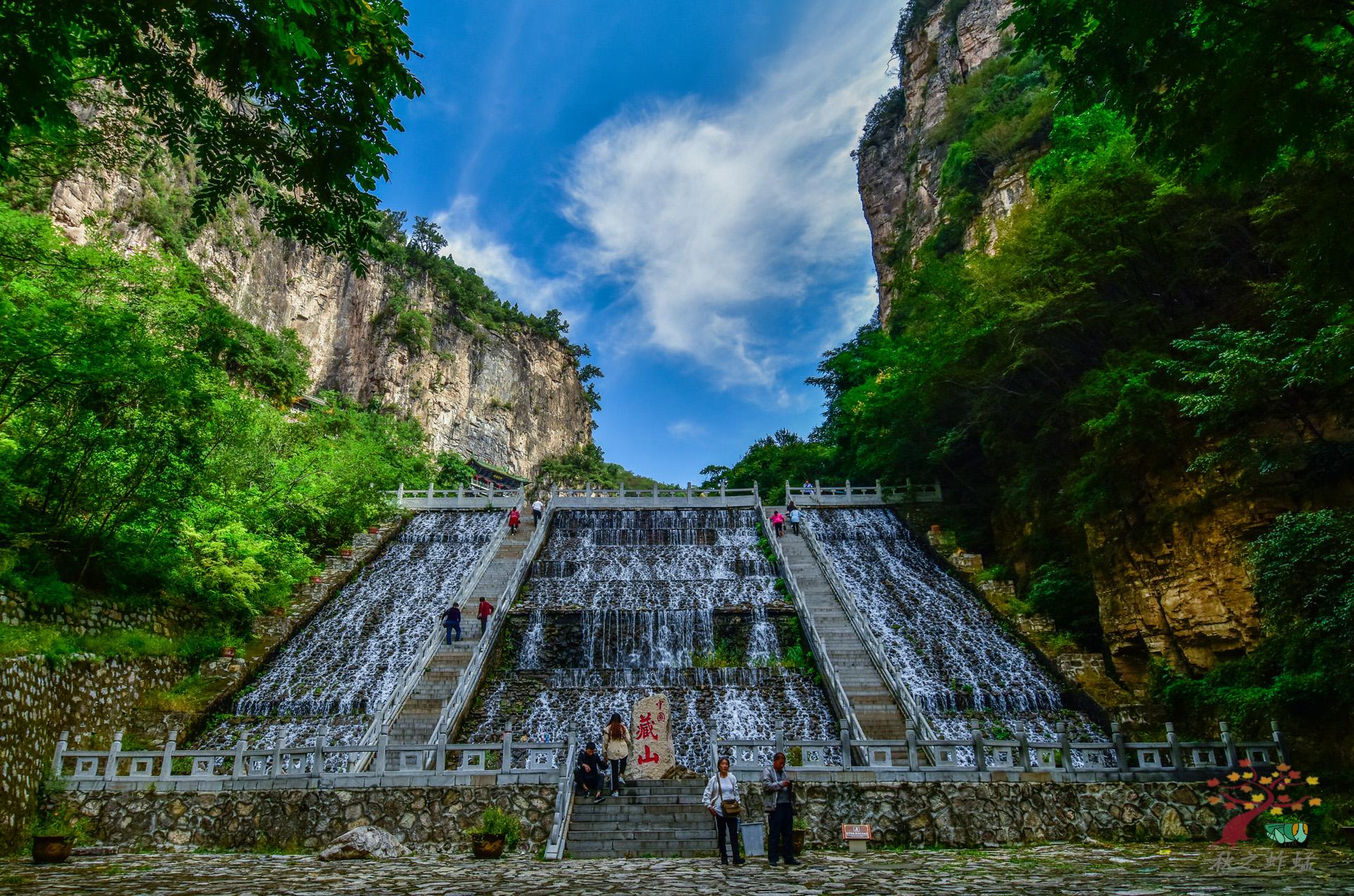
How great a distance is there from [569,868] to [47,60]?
28.1ft

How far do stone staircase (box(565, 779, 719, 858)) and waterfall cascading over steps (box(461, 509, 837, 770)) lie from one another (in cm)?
315

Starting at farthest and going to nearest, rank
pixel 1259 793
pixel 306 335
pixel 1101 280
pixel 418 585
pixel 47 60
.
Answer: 1. pixel 306 335
2. pixel 418 585
3. pixel 1101 280
4. pixel 1259 793
5. pixel 47 60

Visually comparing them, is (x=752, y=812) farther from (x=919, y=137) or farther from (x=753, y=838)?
(x=919, y=137)

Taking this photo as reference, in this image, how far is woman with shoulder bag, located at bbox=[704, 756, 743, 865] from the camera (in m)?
8.77

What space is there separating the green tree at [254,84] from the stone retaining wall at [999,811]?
9585 mm

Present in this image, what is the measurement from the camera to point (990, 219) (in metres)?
35.3

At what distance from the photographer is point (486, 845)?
9500 millimetres

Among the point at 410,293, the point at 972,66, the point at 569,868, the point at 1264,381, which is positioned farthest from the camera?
the point at 410,293

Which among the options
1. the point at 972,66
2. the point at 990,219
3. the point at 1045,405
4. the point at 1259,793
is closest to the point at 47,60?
the point at 1259,793

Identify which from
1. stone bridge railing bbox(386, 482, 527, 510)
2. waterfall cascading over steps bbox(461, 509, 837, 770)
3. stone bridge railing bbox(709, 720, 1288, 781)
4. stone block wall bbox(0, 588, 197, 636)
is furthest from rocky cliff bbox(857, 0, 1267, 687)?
stone block wall bbox(0, 588, 197, 636)

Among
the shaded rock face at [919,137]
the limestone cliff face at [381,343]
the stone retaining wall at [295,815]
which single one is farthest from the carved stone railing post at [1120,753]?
the limestone cliff face at [381,343]

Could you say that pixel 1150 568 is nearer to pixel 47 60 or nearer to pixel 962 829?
pixel 962 829
